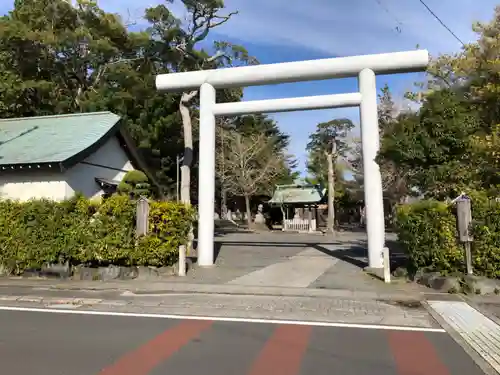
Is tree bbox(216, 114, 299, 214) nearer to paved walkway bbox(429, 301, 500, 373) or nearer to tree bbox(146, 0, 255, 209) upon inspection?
tree bbox(146, 0, 255, 209)

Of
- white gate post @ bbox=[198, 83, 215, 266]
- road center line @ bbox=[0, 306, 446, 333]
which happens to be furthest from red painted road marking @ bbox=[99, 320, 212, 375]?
white gate post @ bbox=[198, 83, 215, 266]

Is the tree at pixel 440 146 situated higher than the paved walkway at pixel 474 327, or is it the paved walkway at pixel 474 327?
the tree at pixel 440 146

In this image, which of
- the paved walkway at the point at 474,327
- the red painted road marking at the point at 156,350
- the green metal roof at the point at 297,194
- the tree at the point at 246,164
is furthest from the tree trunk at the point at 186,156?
the green metal roof at the point at 297,194

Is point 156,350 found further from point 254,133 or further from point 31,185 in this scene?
point 254,133

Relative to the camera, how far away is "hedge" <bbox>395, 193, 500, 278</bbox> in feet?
32.4

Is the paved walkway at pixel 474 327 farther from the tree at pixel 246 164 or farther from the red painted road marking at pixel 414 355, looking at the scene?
the tree at pixel 246 164

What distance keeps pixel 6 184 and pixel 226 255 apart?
833 cm

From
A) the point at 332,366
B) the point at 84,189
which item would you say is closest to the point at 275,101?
the point at 84,189

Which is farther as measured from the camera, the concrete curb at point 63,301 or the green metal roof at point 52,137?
the green metal roof at point 52,137

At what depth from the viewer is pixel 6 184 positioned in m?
15.6

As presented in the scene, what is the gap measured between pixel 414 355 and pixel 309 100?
32.9 feet

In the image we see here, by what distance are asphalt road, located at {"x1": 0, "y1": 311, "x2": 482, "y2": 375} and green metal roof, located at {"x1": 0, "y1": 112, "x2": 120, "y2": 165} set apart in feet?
29.8

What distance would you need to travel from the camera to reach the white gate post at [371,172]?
13195 millimetres

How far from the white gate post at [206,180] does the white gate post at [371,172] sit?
16.1 ft
